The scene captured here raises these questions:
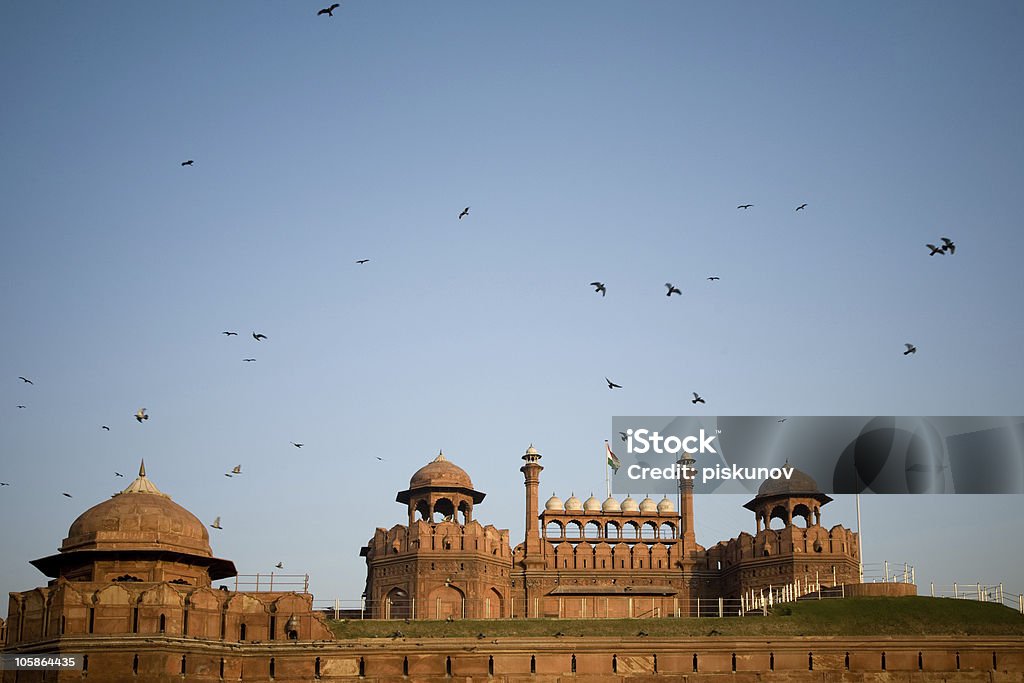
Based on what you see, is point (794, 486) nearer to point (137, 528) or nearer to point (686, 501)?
point (686, 501)

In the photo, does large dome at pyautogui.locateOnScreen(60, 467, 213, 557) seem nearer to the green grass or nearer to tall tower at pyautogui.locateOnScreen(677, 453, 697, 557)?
the green grass

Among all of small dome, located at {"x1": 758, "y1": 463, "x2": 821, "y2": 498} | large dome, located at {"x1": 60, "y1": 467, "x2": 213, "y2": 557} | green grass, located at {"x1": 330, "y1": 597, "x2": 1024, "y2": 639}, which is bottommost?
green grass, located at {"x1": 330, "y1": 597, "x2": 1024, "y2": 639}

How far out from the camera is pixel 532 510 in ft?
213

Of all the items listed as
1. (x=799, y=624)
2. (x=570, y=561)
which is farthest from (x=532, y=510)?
(x=799, y=624)

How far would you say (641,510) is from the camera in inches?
2635

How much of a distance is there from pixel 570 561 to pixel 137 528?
872 inches

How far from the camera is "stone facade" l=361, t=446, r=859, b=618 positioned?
59406 mm

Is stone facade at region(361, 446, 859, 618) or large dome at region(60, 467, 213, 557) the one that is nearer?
large dome at region(60, 467, 213, 557)

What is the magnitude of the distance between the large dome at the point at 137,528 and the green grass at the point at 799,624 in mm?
6152

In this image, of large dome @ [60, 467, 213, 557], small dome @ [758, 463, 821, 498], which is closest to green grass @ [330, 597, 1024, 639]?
large dome @ [60, 467, 213, 557]

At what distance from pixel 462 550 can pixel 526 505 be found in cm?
620

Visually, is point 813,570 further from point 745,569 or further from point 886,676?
point 886,676

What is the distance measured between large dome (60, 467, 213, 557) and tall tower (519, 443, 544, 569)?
58.6ft

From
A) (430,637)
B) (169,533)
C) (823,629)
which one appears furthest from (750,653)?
(169,533)
